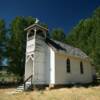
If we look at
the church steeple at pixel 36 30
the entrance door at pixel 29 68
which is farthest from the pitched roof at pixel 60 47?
the entrance door at pixel 29 68

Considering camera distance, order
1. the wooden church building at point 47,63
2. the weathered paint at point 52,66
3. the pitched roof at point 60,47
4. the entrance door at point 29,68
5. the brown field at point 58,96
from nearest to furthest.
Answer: the brown field at point 58,96
the weathered paint at point 52,66
the wooden church building at point 47,63
the pitched roof at point 60,47
the entrance door at point 29,68

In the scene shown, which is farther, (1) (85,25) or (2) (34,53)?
(1) (85,25)

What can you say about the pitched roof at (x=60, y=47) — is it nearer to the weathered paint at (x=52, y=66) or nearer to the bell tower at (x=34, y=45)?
the weathered paint at (x=52, y=66)

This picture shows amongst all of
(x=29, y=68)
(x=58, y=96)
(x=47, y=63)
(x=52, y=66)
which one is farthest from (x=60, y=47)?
(x=58, y=96)

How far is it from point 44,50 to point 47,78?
3.65 metres

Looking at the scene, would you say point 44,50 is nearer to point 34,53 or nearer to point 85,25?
point 34,53

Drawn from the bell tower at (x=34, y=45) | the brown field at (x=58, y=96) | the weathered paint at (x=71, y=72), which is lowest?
the brown field at (x=58, y=96)

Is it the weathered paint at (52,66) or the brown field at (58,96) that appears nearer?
the brown field at (58,96)

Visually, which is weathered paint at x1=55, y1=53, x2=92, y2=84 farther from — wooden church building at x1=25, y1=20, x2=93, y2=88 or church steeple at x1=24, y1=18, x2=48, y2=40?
church steeple at x1=24, y1=18, x2=48, y2=40

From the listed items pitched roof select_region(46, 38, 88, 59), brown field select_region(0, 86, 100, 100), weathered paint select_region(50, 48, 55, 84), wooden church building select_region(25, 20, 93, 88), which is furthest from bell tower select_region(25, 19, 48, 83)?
brown field select_region(0, 86, 100, 100)

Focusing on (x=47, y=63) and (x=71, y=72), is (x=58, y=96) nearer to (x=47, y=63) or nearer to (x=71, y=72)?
(x=47, y=63)

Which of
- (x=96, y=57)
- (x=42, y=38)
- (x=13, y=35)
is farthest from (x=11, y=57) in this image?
(x=96, y=57)

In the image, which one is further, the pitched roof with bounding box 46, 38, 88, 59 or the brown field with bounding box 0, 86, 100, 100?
the pitched roof with bounding box 46, 38, 88, 59

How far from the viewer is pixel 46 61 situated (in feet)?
69.1
